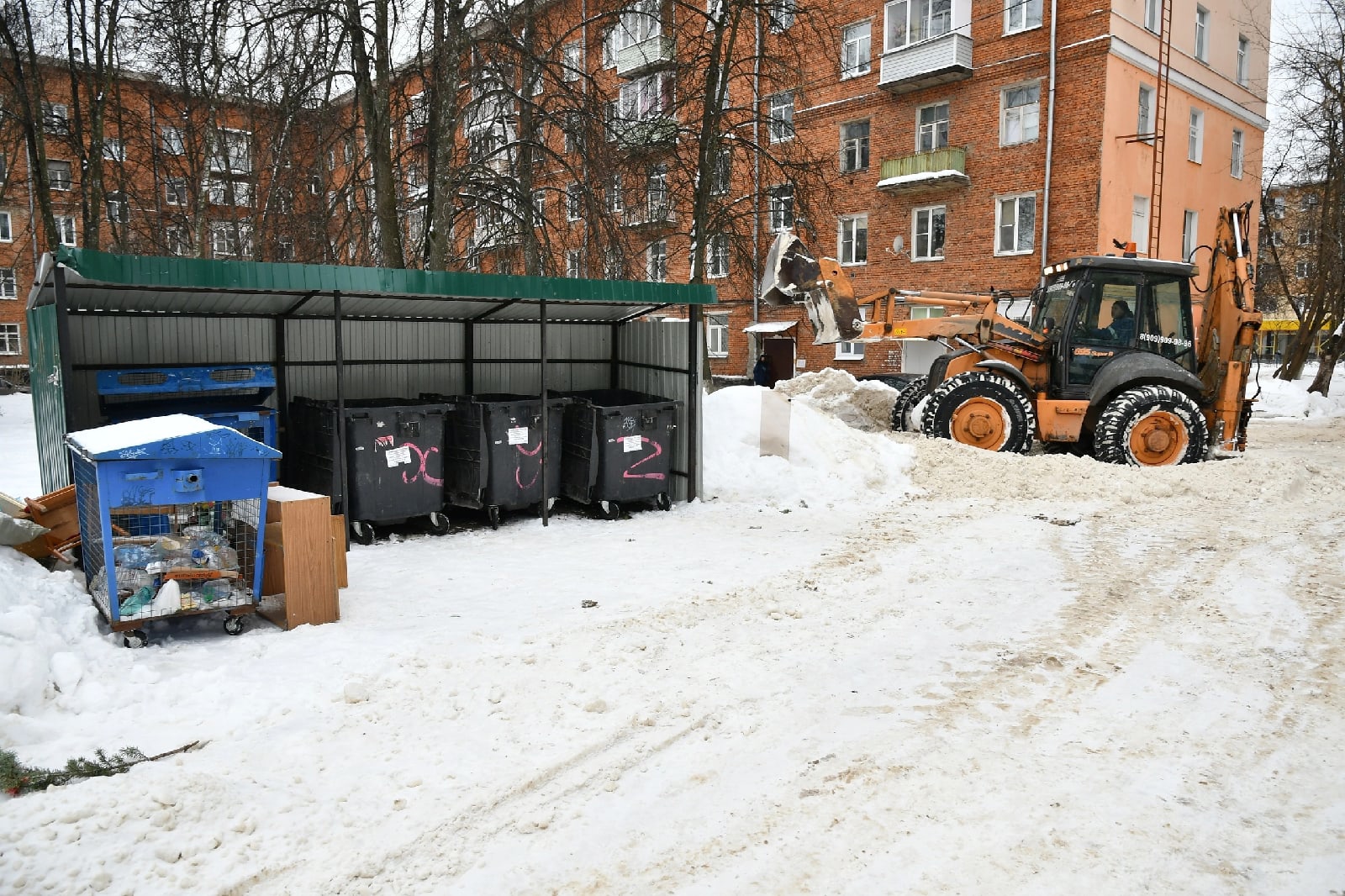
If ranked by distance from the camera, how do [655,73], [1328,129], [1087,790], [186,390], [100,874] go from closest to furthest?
1. [100,874]
2. [1087,790]
3. [186,390]
4. [655,73]
5. [1328,129]

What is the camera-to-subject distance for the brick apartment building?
73.7 feet

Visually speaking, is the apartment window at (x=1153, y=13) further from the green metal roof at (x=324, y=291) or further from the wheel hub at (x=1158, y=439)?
the green metal roof at (x=324, y=291)

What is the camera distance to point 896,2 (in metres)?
27.6

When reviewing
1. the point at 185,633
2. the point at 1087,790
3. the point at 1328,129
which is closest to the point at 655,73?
the point at 185,633

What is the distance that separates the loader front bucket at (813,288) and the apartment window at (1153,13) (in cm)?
1814

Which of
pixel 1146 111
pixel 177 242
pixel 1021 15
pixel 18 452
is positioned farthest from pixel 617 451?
pixel 1146 111

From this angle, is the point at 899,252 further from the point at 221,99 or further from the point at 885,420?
the point at 221,99

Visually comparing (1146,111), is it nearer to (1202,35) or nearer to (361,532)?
(1202,35)

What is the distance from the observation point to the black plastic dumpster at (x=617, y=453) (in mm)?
9453

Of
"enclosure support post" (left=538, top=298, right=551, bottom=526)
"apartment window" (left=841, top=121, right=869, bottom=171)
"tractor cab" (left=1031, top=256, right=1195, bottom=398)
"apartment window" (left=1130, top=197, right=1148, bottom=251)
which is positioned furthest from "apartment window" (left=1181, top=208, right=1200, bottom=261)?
"enclosure support post" (left=538, top=298, right=551, bottom=526)

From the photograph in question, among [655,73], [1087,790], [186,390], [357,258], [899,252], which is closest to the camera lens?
[1087,790]

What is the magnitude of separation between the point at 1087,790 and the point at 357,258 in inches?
555

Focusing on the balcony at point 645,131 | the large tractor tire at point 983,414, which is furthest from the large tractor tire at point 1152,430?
the balcony at point 645,131

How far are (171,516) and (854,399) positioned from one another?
41.2ft
